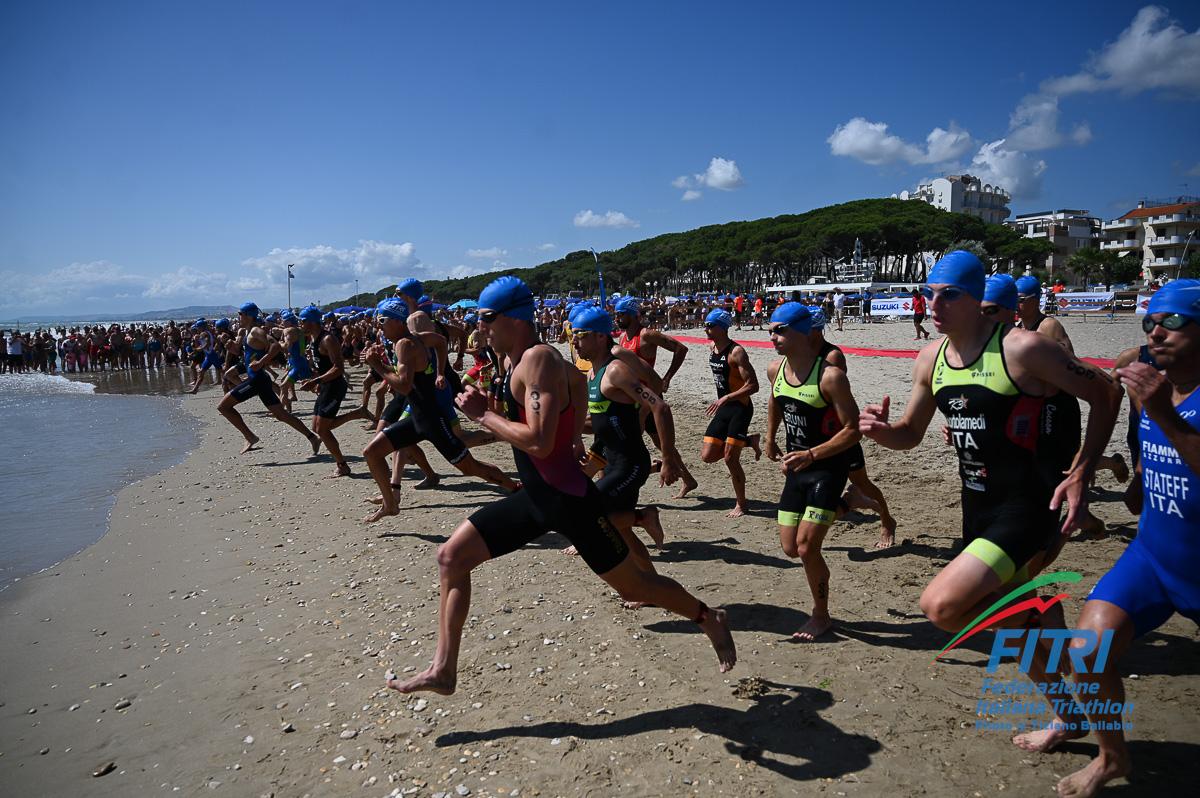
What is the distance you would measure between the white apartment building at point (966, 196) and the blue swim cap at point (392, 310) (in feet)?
447

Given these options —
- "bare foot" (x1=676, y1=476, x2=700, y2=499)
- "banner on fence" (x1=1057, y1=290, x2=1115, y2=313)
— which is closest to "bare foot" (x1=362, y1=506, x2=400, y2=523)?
"bare foot" (x1=676, y1=476, x2=700, y2=499)

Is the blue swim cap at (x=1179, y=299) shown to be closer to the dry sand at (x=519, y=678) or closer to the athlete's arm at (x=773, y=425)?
the dry sand at (x=519, y=678)

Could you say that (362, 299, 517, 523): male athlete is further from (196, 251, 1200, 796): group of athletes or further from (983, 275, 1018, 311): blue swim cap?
(983, 275, 1018, 311): blue swim cap

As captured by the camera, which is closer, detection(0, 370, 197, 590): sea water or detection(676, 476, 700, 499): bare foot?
detection(676, 476, 700, 499): bare foot

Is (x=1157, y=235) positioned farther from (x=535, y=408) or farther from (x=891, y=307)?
(x=535, y=408)

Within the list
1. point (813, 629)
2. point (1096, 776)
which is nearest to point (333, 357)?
point (813, 629)

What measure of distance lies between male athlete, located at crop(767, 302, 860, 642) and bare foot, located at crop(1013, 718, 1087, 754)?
1.33 metres

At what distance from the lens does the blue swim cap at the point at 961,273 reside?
10.7 ft

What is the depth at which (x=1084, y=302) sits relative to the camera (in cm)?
3578

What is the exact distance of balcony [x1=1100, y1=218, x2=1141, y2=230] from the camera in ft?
353

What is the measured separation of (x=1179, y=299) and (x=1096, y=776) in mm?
1833

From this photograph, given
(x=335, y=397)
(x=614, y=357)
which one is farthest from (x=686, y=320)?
(x=614, y=357)

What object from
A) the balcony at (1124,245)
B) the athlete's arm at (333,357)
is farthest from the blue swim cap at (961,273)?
the balcony at (1124,245)

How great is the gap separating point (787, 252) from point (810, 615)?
87.6m
